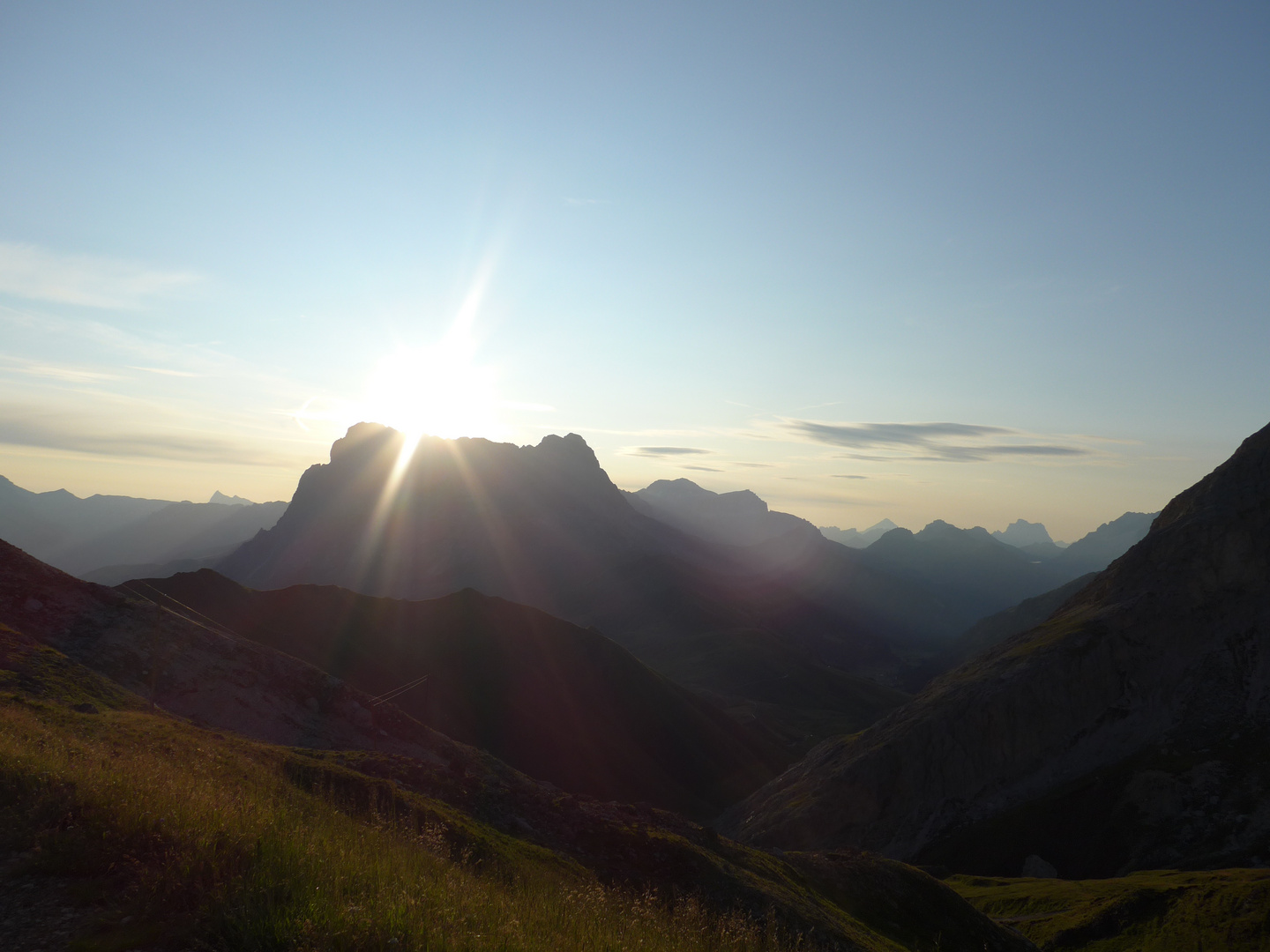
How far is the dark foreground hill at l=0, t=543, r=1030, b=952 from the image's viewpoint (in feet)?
21.9

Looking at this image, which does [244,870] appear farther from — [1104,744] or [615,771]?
[1104,744]

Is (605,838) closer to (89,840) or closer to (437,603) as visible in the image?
(89,840)

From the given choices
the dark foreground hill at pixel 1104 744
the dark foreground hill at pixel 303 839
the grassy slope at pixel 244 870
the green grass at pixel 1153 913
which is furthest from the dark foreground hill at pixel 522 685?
the grassy slope at pixel 244 870

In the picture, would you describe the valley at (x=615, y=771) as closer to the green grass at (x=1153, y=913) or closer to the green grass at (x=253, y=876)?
the green grass at (x=253, y=876)

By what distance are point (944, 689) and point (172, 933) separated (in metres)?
83.3

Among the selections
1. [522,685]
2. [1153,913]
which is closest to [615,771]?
[522,685]

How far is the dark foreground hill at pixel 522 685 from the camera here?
251 feet

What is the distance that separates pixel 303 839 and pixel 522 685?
276 feet

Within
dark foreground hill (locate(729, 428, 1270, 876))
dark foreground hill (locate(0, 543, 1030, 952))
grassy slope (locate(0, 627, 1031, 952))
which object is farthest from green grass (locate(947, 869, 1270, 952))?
grassy slope (locate(0, 627, 1031, 952))

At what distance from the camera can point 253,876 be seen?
6.93 meters

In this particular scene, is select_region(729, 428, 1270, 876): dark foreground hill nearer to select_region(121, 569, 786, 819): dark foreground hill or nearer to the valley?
the valley

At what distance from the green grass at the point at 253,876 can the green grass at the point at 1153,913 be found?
136 feet

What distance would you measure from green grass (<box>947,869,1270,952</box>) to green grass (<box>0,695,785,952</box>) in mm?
41532

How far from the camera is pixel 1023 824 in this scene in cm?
6384
